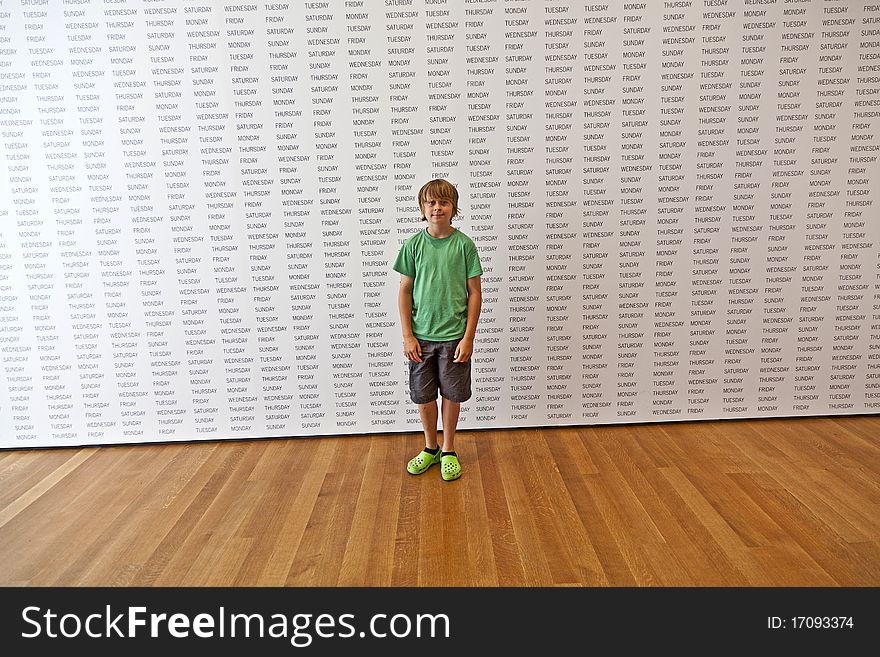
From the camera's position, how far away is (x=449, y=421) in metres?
2.97

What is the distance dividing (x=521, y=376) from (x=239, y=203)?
1.59 metres

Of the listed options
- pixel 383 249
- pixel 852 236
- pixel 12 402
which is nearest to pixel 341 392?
pixel 383 249

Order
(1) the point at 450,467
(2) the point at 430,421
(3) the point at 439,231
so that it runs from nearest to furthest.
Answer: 1. (3) the point at 439,231
2. (1) the point at 450,467
3. (2) the point at 430,421

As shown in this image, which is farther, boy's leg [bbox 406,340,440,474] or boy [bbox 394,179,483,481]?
boy's leg [bbox 406,340,440,474]

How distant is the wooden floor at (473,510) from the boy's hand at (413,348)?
20.4 inches

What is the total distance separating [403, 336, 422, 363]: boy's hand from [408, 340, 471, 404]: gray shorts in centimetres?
3

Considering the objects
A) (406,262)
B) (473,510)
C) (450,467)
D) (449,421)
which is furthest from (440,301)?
(473,510)

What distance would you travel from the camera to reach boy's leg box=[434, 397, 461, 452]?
9.70ft

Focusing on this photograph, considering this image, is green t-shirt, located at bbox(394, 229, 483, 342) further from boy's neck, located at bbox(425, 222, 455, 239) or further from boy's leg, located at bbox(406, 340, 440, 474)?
boy's leg, located at bbox(406, 340, 440, 474)

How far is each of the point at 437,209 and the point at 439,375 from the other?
2.37ft

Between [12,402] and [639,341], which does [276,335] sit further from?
[639,341]

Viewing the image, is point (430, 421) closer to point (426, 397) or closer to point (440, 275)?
point (426, 397)

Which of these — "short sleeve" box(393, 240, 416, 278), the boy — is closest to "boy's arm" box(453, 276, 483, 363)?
the boy

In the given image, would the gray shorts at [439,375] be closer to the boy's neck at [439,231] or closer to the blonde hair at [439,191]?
the boy's neck at [439,231]
